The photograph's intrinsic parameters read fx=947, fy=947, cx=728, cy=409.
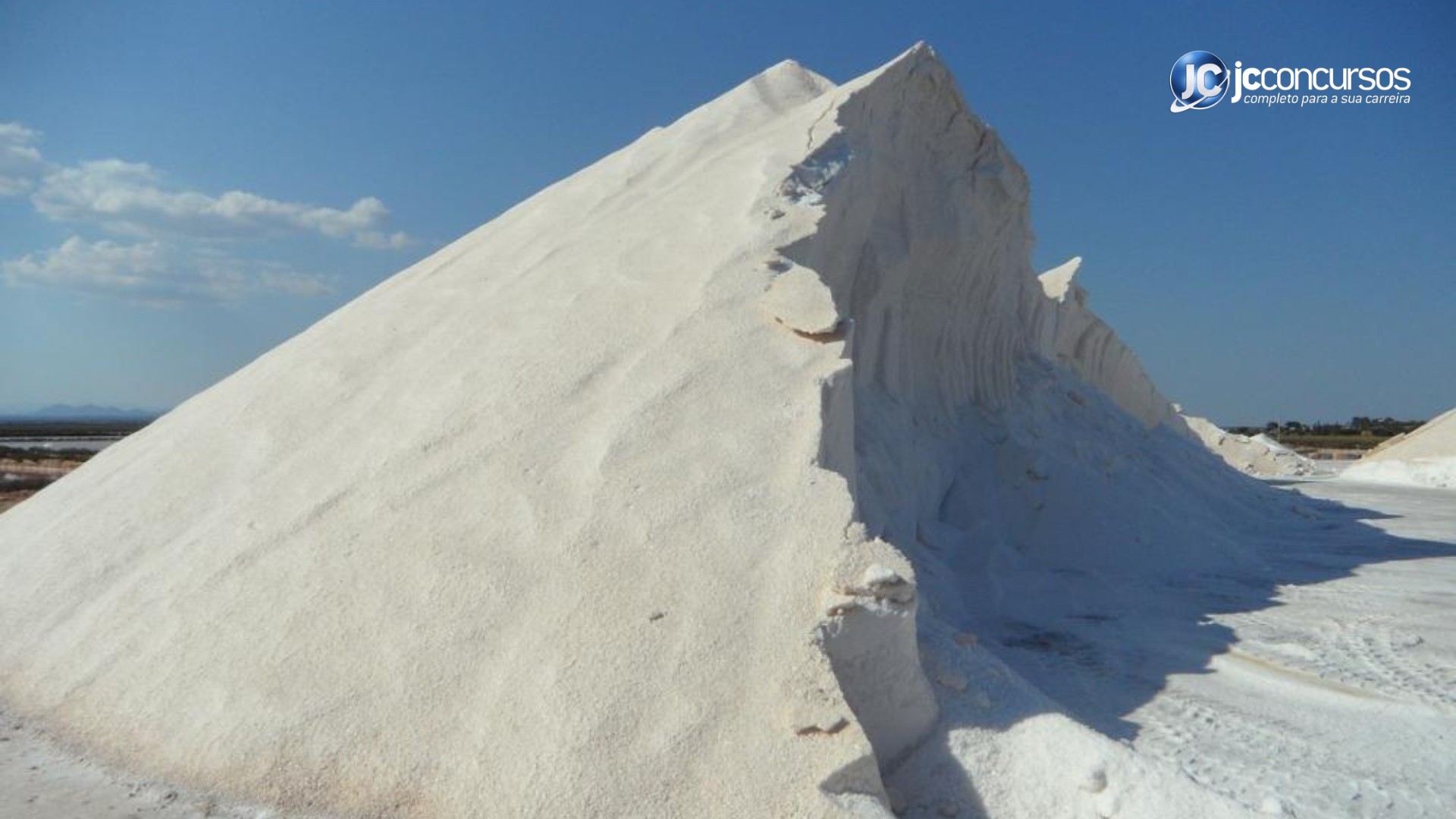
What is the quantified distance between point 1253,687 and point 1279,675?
8.0 inches

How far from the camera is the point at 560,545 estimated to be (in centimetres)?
254

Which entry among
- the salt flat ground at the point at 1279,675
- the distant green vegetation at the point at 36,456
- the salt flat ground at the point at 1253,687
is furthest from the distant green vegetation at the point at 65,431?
the salt flat ground at the point at 1279,675

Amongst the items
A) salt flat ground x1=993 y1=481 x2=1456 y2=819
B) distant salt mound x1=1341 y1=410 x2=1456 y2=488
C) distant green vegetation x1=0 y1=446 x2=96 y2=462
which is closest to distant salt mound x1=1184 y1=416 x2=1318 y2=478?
distant salt mound x1=1341 y1=410 x2=1456 y2=488

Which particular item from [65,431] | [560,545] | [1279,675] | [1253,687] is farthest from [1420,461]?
[65,431]

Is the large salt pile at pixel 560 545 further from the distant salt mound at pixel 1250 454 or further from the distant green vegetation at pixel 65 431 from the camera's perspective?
the distant green vegetation at pixel 65 431

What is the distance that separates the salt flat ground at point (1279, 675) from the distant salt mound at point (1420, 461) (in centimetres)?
928

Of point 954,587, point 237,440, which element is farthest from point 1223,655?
point 237,440

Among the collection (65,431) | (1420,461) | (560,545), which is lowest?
(560,545)

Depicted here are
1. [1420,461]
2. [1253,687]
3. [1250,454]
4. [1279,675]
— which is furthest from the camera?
[1250,454]

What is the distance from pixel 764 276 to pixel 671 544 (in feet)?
4.46

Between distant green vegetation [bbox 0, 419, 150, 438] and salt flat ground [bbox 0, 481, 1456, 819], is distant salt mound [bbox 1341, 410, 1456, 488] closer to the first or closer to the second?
salt flat ground [bbox 0, 481, 1456, 819]

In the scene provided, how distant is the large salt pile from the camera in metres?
2.12

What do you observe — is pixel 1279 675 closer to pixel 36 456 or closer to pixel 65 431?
pixel 36 456

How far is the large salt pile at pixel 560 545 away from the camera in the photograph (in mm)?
2121
